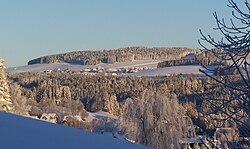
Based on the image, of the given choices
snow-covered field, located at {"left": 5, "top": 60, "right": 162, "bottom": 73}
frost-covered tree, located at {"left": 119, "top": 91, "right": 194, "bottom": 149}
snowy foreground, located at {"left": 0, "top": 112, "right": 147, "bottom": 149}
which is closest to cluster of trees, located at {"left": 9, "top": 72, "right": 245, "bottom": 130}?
frost-covered tree, located at {"left": 119, "top": 91, "right": 194, "bottom": 149}

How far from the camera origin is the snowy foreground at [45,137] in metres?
2.89

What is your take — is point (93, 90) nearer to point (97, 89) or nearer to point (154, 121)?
point (97, 89)

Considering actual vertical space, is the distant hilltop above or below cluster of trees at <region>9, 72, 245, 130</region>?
above

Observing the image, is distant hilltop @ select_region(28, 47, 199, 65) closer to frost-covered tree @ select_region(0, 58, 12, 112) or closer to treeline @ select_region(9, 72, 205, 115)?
treeline @ select_region(9, 72, 205, 115)

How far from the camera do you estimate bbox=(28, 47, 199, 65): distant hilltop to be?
159625 millimetres

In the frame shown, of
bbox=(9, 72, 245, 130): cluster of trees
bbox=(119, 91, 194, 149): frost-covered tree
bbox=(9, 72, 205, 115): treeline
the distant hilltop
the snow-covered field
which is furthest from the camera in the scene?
the distant hilltop

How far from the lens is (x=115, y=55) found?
163625 mm

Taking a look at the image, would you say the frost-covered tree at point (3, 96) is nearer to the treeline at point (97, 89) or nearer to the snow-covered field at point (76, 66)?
the treeline at point (97, 89)

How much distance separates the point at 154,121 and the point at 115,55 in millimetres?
142830

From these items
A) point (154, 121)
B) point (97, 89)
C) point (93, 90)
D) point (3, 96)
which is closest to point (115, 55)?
point (97, 89)

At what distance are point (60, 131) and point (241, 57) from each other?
4.76 ft

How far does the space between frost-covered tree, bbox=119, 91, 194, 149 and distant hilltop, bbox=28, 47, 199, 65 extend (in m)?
134

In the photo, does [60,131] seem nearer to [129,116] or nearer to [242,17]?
[242,17]

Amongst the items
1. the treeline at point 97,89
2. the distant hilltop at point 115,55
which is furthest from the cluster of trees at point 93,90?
the distant hilltop at point 115,55
